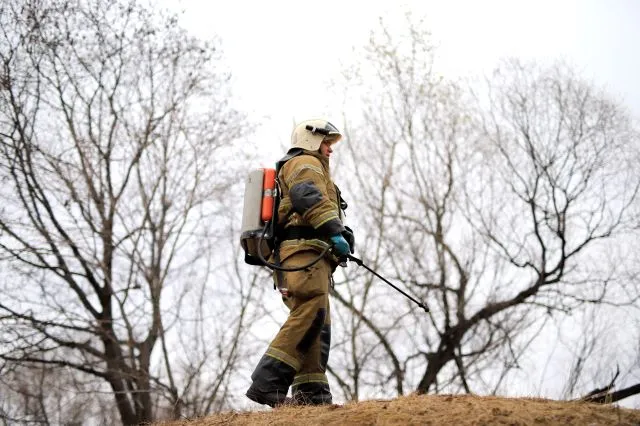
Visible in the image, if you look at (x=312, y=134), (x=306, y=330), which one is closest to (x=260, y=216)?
(x=312, y=134)

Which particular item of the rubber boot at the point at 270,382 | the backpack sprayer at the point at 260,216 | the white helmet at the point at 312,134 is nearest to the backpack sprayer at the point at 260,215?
the backpack sprayer at the point at 260,216

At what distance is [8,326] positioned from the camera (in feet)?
39.7

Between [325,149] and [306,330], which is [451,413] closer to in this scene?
[306,330]

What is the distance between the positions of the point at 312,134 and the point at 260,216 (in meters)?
0.78

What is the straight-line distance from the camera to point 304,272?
6121mm

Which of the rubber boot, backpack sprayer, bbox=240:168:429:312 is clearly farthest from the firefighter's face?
the rubber boot

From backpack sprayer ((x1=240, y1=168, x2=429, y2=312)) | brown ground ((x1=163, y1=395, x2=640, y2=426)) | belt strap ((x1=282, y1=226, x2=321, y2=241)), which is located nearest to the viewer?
brown ground ((x1=163, y1=395, x2=640, y2=426))

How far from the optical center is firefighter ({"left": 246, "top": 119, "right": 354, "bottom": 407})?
5.98 m

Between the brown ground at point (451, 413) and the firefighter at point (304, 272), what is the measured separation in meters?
0.40

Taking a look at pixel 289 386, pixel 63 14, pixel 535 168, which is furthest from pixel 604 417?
pixel 535 168

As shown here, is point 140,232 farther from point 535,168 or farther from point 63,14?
point 535,168

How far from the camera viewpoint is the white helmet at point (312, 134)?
6508 mm

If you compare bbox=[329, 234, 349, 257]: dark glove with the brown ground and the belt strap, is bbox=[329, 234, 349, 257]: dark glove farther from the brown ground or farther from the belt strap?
the brown ground

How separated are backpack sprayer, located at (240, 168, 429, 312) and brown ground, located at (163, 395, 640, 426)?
116 centimetres
